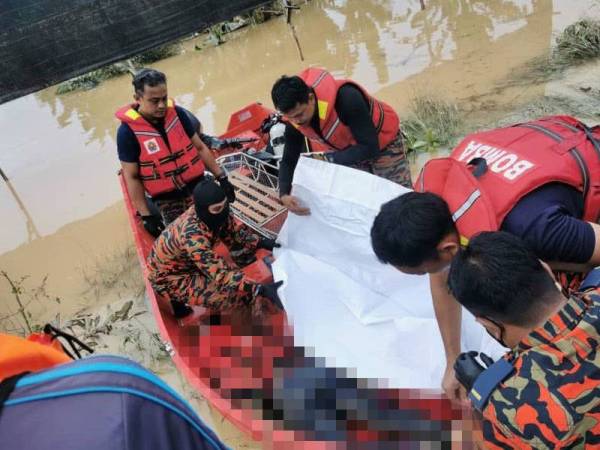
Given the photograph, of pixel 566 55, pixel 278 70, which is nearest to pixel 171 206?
pixel 566 55

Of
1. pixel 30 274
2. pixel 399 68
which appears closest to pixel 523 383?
pixel 30 274

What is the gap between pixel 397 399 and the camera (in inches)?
74.1

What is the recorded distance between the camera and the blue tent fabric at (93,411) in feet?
2.19

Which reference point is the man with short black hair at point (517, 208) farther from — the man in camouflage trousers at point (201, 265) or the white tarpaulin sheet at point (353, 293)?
the man in camouflage trousers at point (201, 265)

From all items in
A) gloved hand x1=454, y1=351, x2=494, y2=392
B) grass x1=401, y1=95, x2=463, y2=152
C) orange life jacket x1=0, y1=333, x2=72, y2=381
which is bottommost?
grass x1=401, y1=95, x2=463, y2=152

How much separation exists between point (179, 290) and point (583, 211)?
2.11m

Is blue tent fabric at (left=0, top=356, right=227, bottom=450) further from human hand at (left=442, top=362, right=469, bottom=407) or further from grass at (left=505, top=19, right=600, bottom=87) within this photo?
grass at (left=505, top=19, right=600, bottom=87)

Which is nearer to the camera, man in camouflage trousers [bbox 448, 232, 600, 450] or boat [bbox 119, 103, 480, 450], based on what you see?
man in camouflage trousers [bbox 448, 232, 600, 450]

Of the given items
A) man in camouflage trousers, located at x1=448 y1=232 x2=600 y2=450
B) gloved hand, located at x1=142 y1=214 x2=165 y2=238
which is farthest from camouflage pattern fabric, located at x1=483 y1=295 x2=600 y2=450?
gloved hand, located at x1=142 y1=214 x2=165 y2=238

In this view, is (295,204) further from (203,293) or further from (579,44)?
(579,44)

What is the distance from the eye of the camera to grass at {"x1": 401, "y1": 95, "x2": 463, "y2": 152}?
4.96 metres

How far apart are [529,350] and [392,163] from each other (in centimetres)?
205

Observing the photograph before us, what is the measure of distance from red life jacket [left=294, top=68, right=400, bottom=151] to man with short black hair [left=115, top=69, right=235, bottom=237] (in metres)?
0.96

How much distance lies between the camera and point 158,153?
3.46m
